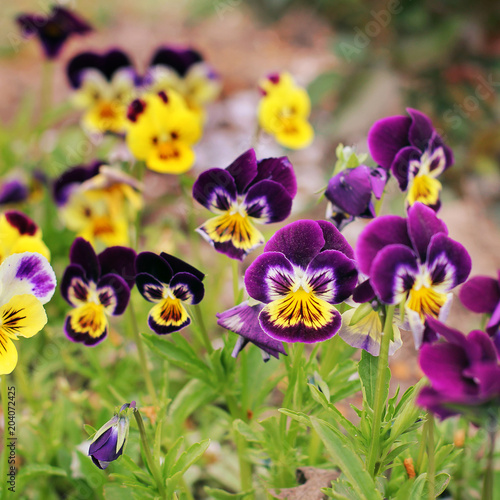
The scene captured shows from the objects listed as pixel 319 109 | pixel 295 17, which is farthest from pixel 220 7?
pixel 319 109

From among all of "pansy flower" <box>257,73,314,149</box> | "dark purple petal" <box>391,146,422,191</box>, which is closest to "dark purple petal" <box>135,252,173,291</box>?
"dark purple petal" <box>391,146,422,191</box>

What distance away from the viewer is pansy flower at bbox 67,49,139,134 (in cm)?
198

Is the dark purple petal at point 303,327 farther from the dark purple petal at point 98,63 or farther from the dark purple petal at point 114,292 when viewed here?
the dark purple petal at point 98,63

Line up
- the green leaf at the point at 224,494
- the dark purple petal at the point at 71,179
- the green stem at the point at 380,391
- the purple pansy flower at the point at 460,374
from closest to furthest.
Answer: the purple pansy flower at the point at 460,374, the green stem at the point at 380,391, the green leaf at the point at 224,494, the dark purple petal at the point at 71,179

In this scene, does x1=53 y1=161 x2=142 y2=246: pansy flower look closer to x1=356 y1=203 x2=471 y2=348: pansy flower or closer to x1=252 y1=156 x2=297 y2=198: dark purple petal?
x1=252 y1=156 x2=297 y2=198: dark purple petal

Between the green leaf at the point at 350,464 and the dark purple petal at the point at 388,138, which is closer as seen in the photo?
the green leaf at the point at 350,464

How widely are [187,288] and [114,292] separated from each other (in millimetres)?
174

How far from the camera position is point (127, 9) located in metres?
5.12

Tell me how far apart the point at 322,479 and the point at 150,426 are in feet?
1.16

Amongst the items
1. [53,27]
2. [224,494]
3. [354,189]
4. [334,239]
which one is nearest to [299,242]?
[334,239]

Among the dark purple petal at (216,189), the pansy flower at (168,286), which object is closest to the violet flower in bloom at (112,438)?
the pansy flower at (168,286)

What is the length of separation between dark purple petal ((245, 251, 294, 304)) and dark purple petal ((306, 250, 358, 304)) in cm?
4

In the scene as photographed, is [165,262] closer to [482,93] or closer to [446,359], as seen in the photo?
[446,359]

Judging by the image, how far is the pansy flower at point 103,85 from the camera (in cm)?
198
